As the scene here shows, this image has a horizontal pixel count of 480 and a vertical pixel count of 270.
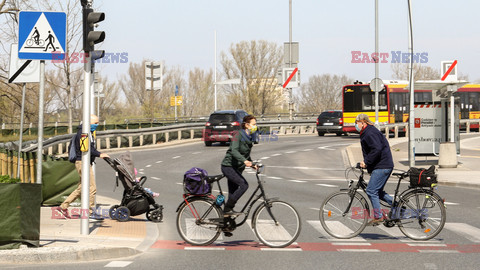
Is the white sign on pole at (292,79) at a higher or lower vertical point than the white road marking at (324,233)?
higher

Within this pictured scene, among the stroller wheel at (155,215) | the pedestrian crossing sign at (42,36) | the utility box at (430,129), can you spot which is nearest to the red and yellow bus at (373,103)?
the utility box at (430,129)

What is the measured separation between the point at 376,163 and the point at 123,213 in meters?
4.19

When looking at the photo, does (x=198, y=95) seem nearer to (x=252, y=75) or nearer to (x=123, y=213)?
(x=252, y=75)

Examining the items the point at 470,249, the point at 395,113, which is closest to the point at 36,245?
the point at 470,249

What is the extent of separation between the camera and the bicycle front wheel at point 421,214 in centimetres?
1069

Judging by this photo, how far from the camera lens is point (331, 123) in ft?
161

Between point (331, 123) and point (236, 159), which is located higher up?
point (236, 159)

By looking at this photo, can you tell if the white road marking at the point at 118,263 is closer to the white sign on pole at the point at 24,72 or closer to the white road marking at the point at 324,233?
the white road marking at the point at 324,233

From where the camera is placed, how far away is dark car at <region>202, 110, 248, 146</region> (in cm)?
3606

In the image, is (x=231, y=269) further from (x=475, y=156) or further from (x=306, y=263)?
(x=475, y=156)

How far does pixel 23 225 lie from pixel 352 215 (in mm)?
4500

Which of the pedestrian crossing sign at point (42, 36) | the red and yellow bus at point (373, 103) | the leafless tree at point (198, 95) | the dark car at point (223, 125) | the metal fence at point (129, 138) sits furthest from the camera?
the leafless tree at point (198, 95)

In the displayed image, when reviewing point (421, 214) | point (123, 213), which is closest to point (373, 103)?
point (123, 213)

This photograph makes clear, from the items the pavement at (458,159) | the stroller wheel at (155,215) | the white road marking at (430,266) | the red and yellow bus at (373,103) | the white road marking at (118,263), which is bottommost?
the pavement at (458,159)
